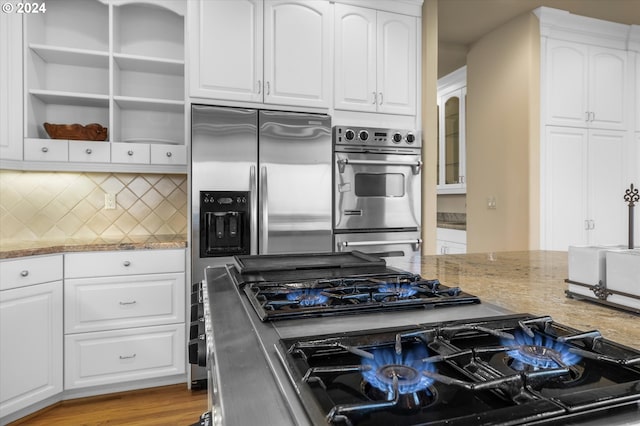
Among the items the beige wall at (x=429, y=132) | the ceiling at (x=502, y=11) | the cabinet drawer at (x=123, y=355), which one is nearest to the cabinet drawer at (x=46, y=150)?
the cabinet drawer at (x=123, y=355)

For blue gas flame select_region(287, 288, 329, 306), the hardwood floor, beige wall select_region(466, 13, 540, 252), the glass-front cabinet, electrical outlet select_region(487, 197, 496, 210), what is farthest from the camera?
the glass-front cabinet

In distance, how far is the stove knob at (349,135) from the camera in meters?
2.70

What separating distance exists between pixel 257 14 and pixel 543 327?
2546 millimetres

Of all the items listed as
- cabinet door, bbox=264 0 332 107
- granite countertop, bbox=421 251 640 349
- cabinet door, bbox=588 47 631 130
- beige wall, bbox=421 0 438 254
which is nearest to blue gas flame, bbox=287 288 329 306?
granite countertop, bbox=421 251 640 349

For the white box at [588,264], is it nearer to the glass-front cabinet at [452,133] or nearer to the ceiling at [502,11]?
the ceiling at [502,11]

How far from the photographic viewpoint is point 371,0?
2826 millimetres

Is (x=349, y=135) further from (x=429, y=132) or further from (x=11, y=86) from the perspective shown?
(x=11, y=86)

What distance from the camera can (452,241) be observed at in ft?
15.6

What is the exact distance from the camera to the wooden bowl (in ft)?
8.02

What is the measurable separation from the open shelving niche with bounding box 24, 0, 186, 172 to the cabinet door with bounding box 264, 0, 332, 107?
628 millimetres

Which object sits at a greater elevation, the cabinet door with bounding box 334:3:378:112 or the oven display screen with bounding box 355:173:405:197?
the cabinet door with bounding box 334:3:378:112

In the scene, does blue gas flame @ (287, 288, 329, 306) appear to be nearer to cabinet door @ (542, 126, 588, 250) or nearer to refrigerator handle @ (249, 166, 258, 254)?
refrigerator handle @ (249, 166, 258, 254)

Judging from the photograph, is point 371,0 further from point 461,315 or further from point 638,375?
point 638,375

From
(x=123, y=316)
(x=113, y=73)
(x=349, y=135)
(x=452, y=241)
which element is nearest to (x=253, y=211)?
(x=349, y=135)
